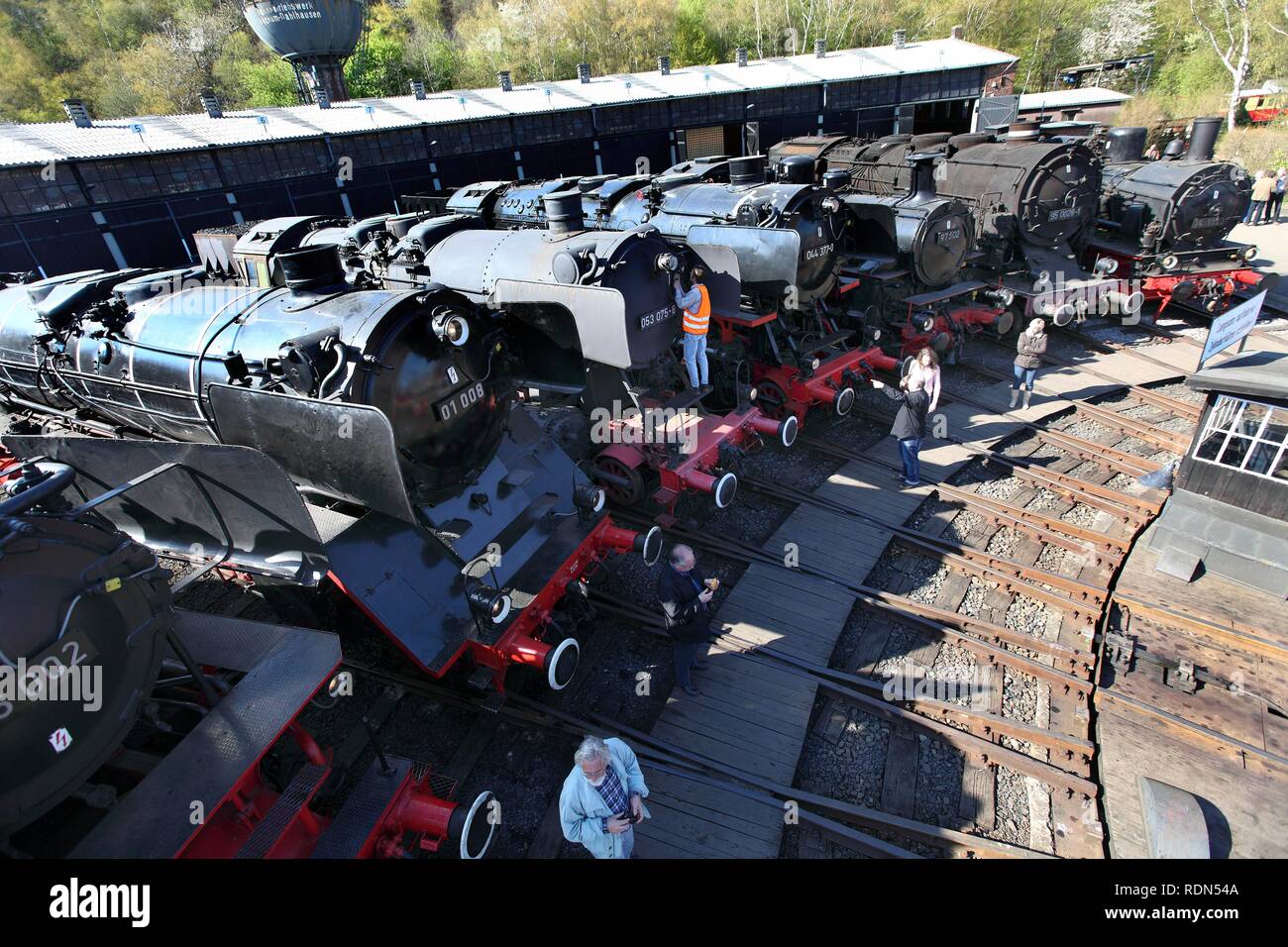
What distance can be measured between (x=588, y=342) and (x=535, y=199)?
19.9ft

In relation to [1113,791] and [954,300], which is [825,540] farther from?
[954,300]

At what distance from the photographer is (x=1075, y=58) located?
41094mm

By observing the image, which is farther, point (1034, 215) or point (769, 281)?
point (1034, 215)

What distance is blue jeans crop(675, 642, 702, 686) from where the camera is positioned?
541 cm

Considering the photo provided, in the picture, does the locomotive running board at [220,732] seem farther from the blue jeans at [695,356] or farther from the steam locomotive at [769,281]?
the steam locomotive at [769,281]

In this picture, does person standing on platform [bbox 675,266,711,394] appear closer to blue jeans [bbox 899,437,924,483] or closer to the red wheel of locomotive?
the red wheel of locomotive

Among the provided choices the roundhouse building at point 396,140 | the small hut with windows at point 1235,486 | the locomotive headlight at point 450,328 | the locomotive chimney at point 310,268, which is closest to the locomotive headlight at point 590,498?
the locomotive headlight at point 450,328

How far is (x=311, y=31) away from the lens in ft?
90.2

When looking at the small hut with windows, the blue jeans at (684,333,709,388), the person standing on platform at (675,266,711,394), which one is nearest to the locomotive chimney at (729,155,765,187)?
the person standing on platform at (675,266,711,394)

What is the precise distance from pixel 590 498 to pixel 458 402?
1656 millimetres

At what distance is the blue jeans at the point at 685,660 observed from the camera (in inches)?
213

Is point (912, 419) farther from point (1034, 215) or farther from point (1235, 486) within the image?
point (1034, 215)

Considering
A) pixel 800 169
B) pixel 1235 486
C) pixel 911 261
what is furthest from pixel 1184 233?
pixel 1235 486

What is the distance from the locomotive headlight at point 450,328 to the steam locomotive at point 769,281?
3.92 metres
